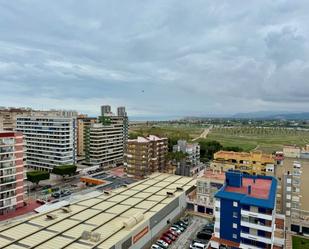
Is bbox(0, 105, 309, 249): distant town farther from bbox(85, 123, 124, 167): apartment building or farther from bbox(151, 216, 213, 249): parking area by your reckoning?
bbox(85, 123, 124, 167): apartment building

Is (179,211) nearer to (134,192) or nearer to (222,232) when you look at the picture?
(134,192)

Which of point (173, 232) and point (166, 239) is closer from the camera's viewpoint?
point (166, 239)

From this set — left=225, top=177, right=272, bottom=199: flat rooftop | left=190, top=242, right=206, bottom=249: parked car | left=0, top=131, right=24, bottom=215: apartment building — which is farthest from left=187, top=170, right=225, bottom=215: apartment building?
left=0, top=131, right=24, bottom=215: apartment building

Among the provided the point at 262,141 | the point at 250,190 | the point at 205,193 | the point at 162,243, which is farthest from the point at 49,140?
the point at 262,141

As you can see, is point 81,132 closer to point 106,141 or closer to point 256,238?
point 106,141

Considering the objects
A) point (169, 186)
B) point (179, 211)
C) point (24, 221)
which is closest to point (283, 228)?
point (179, 211)

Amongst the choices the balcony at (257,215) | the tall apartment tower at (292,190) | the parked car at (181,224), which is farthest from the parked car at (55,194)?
the tall apartment tower at (292,190)

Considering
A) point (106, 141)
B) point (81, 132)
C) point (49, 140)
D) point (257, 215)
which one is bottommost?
point (257, 215)
